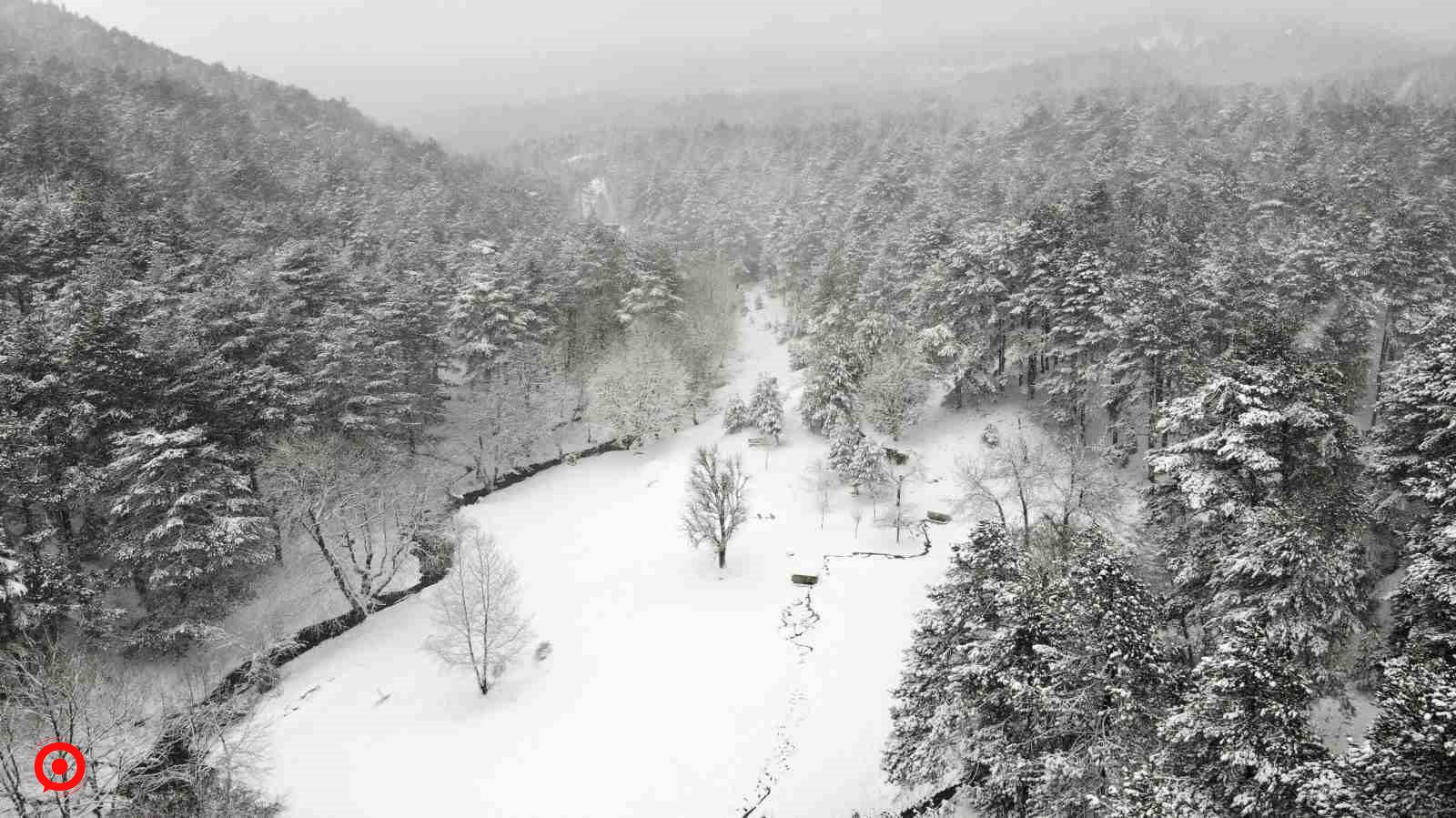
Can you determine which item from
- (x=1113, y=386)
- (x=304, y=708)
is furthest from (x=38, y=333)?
(x=1113, y=386)

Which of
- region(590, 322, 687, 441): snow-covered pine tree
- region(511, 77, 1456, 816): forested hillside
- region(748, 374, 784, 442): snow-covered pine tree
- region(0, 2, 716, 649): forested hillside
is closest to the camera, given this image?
region(511, 77, 1456, 816): forested hillside

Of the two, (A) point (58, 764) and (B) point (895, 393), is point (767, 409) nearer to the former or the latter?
(B) point (895, 393)

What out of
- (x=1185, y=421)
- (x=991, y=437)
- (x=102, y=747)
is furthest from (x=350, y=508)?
(x=991, y=437)

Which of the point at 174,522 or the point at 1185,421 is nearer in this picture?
the point at 1185,421

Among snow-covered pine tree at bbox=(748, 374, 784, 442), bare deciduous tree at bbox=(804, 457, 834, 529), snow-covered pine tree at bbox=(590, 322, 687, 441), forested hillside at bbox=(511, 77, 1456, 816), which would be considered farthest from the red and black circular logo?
snow-covered pine tree at bbox=(748, 374, 784, 442)

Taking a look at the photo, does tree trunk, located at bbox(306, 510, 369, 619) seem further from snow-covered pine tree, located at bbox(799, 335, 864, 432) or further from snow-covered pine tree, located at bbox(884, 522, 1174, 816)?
snow-covered pine tree, located at bbox(799, 335, 864, 432)

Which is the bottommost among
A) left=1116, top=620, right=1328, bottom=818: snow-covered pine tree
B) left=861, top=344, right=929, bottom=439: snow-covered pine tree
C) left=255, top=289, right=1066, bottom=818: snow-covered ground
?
left=255, top=289, right=1066, bottom=818: snow-covered ground

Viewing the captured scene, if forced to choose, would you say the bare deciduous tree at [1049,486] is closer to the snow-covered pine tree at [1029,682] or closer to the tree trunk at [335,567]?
the snow-covered pine tree at [1029,682]
